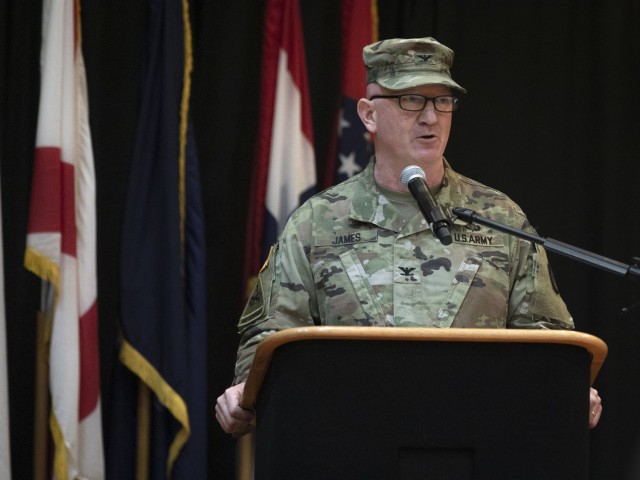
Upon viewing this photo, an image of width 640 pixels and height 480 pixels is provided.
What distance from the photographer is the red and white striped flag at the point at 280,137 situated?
3.91m

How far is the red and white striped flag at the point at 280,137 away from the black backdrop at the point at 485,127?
0.12 m

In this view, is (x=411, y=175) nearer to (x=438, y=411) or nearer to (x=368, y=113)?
(x=438, y=411)

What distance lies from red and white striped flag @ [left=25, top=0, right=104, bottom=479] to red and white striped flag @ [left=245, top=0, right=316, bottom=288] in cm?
63

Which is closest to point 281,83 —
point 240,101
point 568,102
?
point 240,101

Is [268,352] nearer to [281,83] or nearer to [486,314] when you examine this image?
[486,314]

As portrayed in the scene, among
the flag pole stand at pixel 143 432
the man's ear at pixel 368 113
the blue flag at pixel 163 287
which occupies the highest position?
the man's ear at pixel 368 113

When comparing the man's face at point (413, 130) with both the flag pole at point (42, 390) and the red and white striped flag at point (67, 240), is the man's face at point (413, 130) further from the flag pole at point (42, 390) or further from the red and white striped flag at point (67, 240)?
the flag pole at point (42, 390)

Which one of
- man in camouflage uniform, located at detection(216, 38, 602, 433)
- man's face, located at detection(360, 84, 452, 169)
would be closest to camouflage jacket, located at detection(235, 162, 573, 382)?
man in camouflage uniform, located at detection(216, 38, 602, 433)

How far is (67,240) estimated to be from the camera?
358cm

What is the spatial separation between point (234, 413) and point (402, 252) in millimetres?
606

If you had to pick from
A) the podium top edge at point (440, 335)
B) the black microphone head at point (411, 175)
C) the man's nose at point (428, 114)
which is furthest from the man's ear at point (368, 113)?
the podium top edge at point (440, 335)

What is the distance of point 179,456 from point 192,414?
0.50ft

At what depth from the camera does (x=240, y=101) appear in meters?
4.09

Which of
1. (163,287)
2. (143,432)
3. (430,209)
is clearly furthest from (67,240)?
(430,209)
